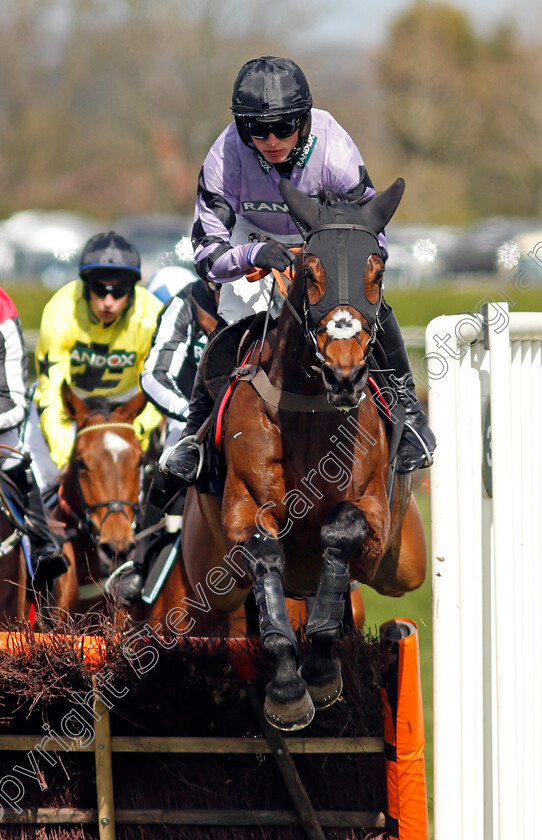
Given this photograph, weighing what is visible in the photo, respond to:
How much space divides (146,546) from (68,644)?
1715 millimetres

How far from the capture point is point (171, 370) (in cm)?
505

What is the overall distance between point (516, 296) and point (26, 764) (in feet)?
40.3

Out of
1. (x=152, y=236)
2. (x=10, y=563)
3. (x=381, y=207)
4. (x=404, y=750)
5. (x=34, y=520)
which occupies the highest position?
(x=152, y=236)

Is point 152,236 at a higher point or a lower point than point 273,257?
higher

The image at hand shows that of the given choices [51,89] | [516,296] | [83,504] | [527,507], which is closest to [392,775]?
[527,507]

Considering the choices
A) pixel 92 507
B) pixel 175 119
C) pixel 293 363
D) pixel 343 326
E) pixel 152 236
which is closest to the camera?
pixel 343 326

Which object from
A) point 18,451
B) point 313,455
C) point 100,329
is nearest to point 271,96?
point 313,455

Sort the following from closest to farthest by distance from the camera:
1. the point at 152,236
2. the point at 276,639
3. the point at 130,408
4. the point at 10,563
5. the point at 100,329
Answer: the point at 276,639, the point at 10,563, the point at 130,408, the point at 100,329, the point at 152,236

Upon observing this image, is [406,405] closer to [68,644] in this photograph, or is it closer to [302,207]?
[302,207]

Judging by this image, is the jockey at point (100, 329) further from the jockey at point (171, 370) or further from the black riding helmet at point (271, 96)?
the black riding helmet at point (271, 96)

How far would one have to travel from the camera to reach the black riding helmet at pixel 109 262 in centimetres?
590

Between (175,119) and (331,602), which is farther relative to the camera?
(175,119)

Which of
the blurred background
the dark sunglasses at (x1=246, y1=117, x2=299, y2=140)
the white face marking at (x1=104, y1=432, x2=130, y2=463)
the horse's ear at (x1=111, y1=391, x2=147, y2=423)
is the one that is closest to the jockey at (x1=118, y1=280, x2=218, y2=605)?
the white face marking at (x1=104, y1=432, x2=130, y2=463)

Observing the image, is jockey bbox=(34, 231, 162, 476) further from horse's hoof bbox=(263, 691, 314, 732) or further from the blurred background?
the blurred background
